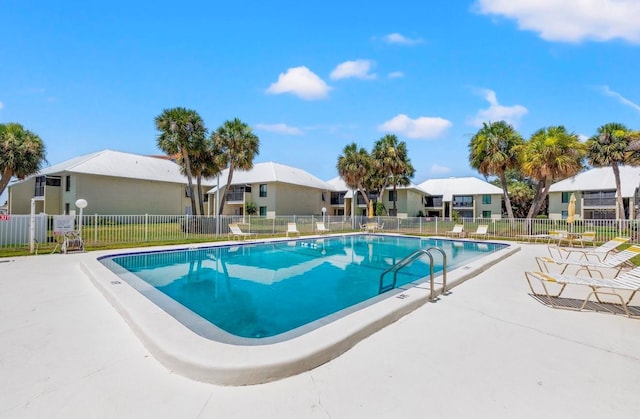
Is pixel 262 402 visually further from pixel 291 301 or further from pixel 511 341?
pixel 291 301

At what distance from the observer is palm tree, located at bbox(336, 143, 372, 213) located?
1197 inches

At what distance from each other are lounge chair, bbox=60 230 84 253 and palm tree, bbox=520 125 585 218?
78.7 feet

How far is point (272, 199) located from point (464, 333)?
2995 cm

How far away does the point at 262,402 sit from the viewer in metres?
2.62

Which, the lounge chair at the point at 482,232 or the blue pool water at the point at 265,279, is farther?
the lounge chair at the point at 482,232

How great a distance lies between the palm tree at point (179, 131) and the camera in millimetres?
20312

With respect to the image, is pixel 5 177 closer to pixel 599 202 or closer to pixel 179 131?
pixel 179 131

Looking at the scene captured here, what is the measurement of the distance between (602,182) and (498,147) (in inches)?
856

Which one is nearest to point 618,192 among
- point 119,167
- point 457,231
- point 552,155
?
point 552,155

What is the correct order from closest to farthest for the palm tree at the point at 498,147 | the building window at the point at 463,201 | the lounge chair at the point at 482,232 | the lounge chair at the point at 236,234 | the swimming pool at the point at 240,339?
the swimming pool at the point at 240,339, the lounge chair at the point at 236,234, the lounge chair at the point at 482,232, the palm tree at the point at 498,147, the building window at the point at 463,201

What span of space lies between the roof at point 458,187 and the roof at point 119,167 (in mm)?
30275

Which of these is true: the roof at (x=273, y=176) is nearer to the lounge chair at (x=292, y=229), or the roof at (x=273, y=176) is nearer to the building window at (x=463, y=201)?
the lounge chair at (x=292, y=229)

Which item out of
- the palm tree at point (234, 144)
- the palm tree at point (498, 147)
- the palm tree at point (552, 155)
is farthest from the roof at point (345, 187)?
the palm tree at point (234, 144)

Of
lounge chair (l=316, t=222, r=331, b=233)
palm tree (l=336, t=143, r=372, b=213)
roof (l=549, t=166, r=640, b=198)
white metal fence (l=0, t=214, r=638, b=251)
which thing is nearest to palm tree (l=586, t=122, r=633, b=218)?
white metal fence (l=0, t=214, r=638, b=251)
